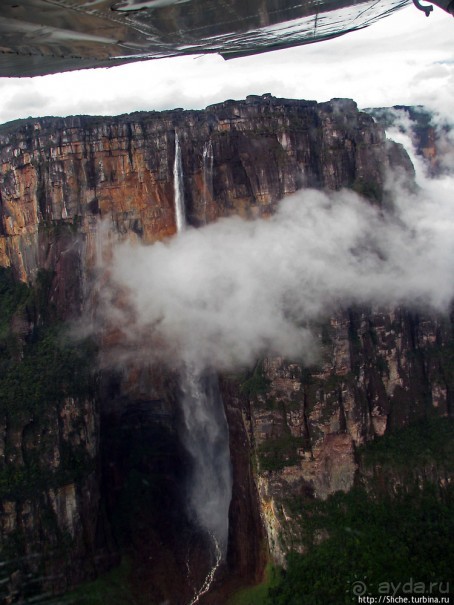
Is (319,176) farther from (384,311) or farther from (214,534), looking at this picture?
(214,534)

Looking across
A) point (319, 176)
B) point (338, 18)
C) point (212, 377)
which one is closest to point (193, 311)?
point (212, 377)

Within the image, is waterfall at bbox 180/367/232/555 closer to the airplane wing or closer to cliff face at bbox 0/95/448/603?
cliff face at bbox 0/95/448/603

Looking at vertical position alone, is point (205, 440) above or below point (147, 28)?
below

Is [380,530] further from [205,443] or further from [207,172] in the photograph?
[207,172]

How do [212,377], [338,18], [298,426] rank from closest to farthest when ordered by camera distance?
[338,18], [298,426], [212,377]

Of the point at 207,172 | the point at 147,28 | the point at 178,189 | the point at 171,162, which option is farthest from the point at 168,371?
the point at 147,28

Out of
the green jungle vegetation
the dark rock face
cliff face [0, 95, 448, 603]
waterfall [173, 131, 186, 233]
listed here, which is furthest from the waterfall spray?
the dark rock face

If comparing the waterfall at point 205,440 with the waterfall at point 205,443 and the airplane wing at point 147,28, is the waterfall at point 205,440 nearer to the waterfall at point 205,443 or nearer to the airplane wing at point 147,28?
the waterfall at point 205,443
